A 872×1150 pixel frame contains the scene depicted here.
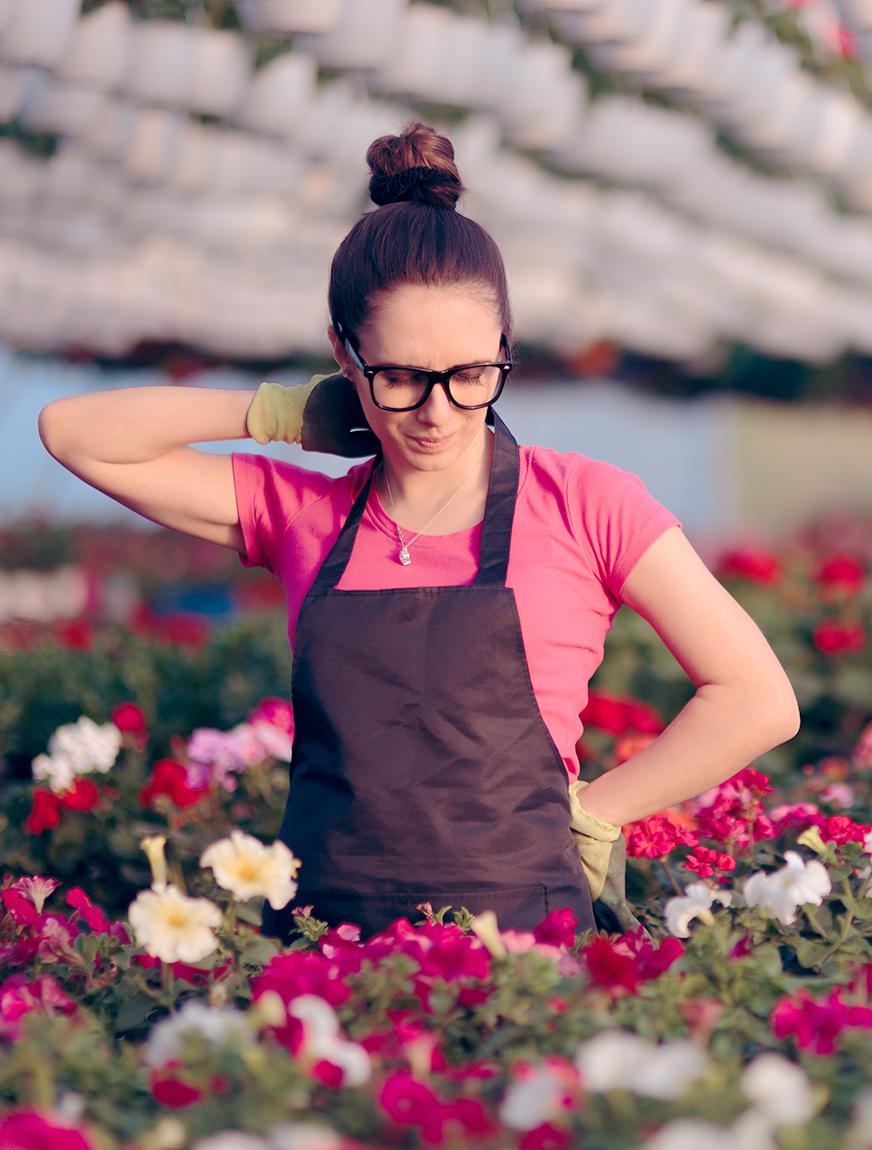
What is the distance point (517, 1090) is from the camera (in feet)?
Result: 3.63

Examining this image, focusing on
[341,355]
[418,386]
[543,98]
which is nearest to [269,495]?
[341,355]

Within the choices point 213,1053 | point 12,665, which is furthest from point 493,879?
point 12,665

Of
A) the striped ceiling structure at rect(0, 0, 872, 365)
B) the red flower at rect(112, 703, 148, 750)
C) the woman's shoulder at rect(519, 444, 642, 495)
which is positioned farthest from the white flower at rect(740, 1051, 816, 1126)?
the red flower at rect(112, 703, 148, 750)

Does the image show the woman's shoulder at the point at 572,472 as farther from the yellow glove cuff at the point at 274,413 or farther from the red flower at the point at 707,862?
the red flower at the point at 707,862

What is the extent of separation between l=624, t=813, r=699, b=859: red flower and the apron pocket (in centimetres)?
33

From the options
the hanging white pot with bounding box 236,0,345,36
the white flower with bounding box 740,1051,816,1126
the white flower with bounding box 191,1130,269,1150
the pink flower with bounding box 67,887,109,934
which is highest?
the hanging white pot with bounding box 236,0,345,36

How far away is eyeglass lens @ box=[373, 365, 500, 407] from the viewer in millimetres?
1892

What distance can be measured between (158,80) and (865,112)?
2.99m

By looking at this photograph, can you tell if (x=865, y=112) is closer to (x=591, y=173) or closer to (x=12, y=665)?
(x=591, y=173)

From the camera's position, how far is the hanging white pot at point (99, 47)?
4410mm

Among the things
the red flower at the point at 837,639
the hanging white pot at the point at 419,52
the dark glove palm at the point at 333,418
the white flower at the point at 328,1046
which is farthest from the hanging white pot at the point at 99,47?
the white flower at the point at 328,1046

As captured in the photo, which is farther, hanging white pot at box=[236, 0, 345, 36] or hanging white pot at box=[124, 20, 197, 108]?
hanging white pot at box=[124, 20, 197, 108]

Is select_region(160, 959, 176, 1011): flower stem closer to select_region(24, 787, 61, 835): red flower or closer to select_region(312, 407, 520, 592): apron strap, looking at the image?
select_region(312, 407, 520, 592): apron strap

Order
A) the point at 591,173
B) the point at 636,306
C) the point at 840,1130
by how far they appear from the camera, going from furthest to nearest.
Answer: the point at 636,306 < the point at 591,173 < the point at 840,1130
